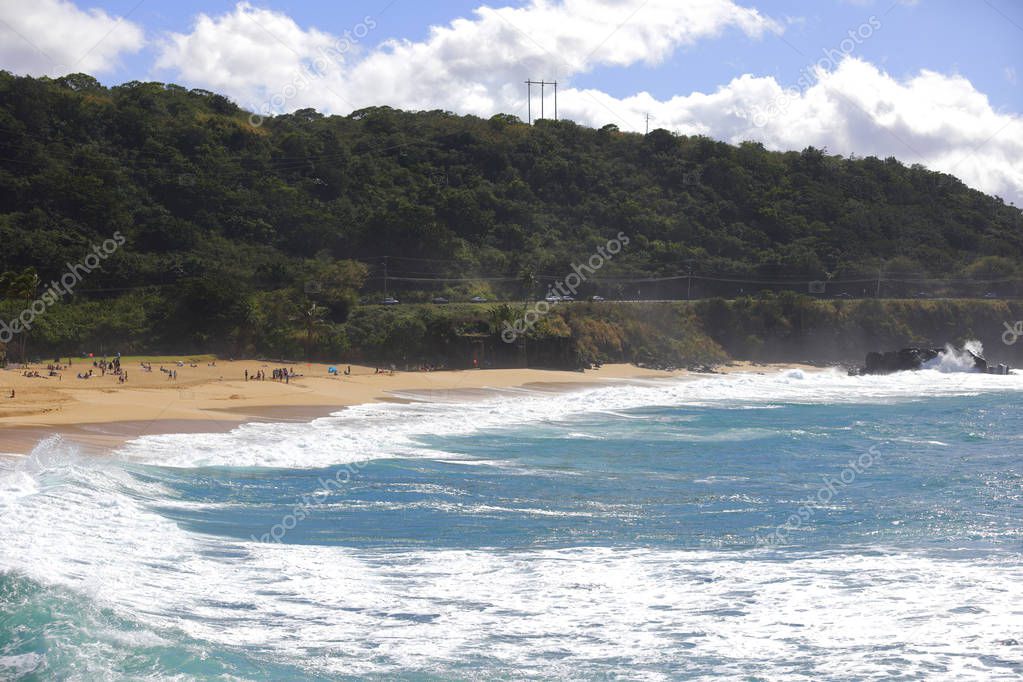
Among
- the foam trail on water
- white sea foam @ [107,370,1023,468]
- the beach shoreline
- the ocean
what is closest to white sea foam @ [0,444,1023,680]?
the ocean

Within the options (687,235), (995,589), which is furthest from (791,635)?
(687,235)

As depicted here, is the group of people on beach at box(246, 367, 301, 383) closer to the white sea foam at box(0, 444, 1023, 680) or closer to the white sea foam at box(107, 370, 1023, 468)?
the white sea foam at box(107, 370, 1023, 468)

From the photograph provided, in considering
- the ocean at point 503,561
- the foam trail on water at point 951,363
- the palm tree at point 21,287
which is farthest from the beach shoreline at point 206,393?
the foam trail on water at point 951,363

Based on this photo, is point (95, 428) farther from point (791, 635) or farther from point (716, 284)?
point (716, 284)

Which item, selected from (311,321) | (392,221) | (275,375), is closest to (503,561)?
(275,375)

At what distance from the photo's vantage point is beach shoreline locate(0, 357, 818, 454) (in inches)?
984

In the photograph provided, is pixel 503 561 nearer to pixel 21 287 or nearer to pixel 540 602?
pixel 540 602

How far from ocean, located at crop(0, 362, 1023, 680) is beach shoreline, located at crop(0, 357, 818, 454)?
6.15 ft

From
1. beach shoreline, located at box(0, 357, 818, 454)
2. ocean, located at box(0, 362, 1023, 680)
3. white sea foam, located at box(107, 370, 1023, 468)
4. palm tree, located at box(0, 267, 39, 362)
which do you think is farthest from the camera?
palm tree, located at box(0, 267, 39, 362)

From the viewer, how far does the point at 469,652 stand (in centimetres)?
1096

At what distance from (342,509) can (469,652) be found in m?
7.45

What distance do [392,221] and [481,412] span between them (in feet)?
101

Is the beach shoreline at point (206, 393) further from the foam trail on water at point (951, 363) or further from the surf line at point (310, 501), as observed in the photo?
the foam trail on water at point (951, 363)

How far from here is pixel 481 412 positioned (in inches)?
1341
